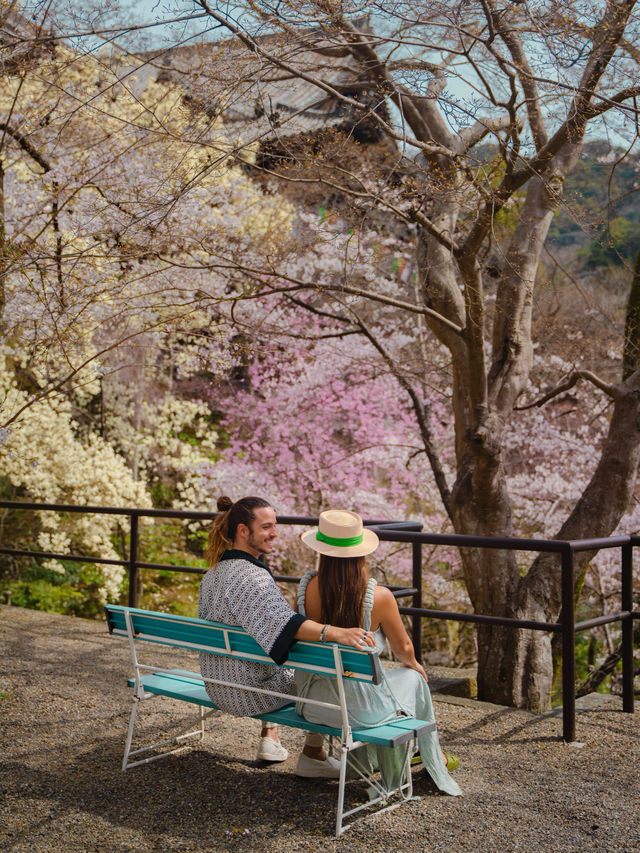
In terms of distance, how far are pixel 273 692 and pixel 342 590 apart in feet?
1.54

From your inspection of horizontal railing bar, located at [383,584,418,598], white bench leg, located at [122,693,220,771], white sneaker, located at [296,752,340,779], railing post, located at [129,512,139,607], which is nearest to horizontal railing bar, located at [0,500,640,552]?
horizontal railing bar, located at [383,584,418,598]

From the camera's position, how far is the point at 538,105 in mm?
6371

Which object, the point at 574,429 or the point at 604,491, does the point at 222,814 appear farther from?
the point at 574,429

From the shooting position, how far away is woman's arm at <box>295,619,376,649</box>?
2.90m

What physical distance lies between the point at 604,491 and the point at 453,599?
545cm

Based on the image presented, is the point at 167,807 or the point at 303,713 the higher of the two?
the point at 303,713

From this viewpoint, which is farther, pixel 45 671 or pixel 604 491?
pixel 604 491

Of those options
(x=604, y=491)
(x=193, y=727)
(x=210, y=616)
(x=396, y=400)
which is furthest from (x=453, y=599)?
(x=210, y=616)

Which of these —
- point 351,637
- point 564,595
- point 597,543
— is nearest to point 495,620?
point 564,595

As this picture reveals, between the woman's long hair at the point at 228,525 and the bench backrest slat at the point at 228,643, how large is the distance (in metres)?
0.29

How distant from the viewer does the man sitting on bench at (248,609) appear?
3129 millimetres

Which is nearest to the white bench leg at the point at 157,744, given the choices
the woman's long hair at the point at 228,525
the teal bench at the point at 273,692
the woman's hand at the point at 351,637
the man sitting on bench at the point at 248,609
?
the teal bench at the point at 273,692

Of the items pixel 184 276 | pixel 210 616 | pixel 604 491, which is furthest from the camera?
pixel 184 276

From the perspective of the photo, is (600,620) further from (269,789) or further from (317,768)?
(269,789)
